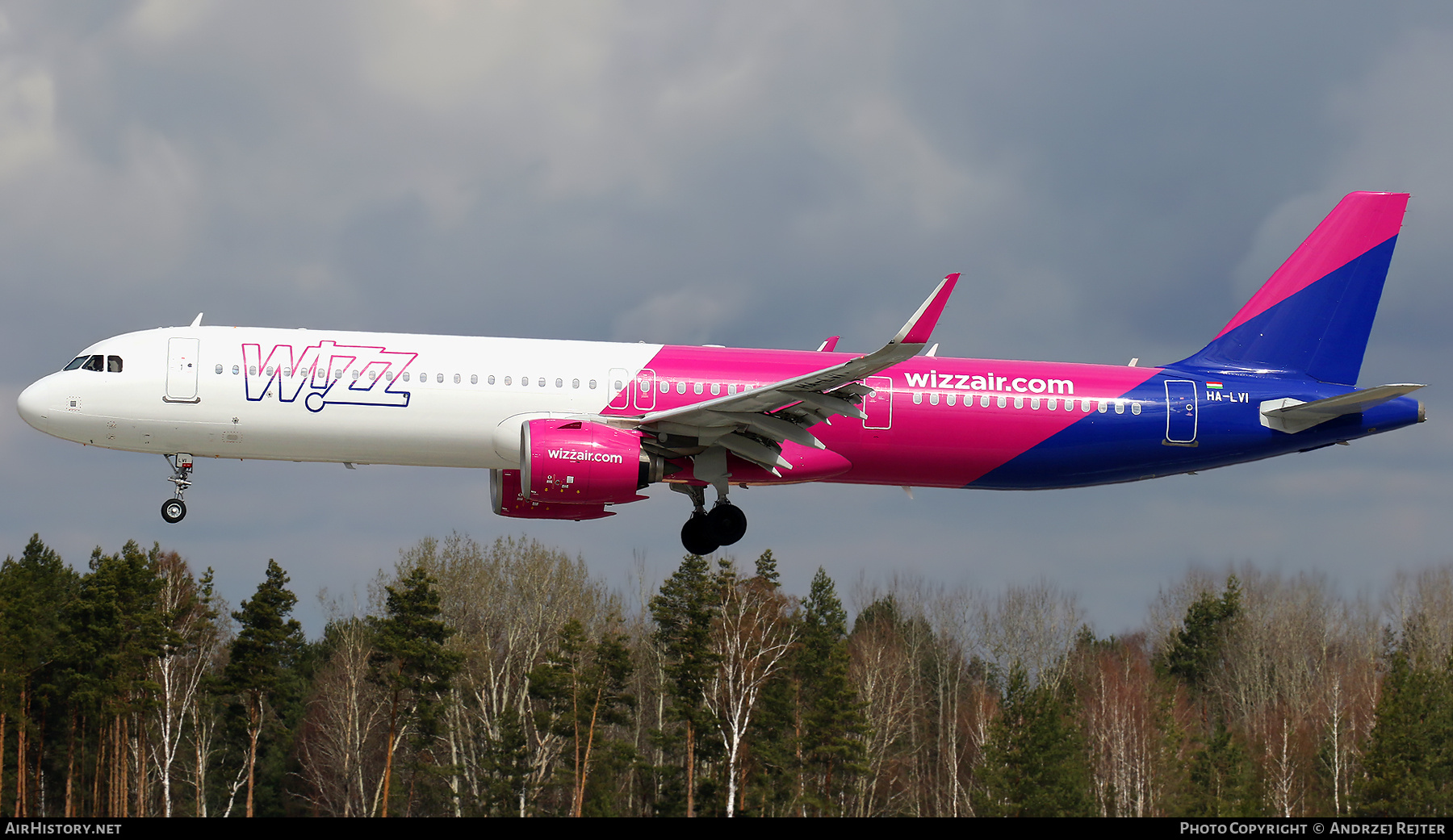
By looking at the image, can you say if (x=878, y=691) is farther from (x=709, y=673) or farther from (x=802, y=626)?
(x=709, y=673)

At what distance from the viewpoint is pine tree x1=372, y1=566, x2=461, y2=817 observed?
5662 cm

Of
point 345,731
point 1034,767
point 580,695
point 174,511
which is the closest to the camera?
point 174,511

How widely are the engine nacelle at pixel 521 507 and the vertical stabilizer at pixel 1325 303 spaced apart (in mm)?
14834

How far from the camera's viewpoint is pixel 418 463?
27.7 meters

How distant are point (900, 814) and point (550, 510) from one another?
4220cm

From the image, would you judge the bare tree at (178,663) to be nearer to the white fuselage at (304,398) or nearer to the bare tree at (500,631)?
the bare tree at (500,631)

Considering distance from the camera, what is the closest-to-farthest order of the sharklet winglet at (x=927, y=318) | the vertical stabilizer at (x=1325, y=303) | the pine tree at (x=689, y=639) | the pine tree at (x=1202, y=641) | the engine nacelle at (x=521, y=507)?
1. the sharklet winglet at (x=927, y=318)
2. the engine nacelle at (x=521, y=507)
3. the vertical stabilizer at (x=1325, y=303)
4. the pine tree at (x=689, y=639)
5. the pine tree at (x=1202, y=641)

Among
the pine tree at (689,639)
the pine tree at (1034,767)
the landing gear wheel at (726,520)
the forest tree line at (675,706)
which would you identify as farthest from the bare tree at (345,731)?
the landing gear wheel at (726,520)

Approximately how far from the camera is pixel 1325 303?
108 feet

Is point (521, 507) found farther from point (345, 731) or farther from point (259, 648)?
point (345, 731)

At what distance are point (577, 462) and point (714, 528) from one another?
15.2 feet

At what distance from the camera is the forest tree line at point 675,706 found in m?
57.7

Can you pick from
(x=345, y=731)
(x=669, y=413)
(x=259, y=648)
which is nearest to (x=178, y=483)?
(x=669, y=413)
